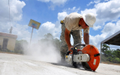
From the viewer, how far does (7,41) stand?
17484 mm

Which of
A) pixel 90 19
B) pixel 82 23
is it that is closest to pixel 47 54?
pixel 82 23

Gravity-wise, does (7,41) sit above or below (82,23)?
above

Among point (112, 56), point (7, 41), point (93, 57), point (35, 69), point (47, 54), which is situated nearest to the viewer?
point (35, 69)

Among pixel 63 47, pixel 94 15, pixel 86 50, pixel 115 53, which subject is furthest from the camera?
pixel 115 53

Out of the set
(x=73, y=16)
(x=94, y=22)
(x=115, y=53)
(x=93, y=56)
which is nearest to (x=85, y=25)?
(x=94, y=22)

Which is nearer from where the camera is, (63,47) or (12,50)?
(63,47)

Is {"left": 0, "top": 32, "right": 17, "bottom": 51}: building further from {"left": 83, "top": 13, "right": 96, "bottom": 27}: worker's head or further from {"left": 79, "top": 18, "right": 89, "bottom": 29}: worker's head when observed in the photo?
{"left": 83, "top": 13, "right": 96, "bottom": 27}: worker's head

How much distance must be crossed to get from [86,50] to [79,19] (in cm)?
119

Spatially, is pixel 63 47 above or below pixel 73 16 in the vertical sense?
below

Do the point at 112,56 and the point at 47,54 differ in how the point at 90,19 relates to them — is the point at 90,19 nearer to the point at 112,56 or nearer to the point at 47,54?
the point at 47,54

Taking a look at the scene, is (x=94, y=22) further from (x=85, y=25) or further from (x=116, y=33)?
(x=116, y=33)

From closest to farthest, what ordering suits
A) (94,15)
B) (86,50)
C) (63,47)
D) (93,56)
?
(93,56), (86,50), (94,15), (63,47)

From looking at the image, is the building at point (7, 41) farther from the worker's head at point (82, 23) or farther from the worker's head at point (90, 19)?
the worker's head at point (90, 19)

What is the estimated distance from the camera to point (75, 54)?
2.90 meters
